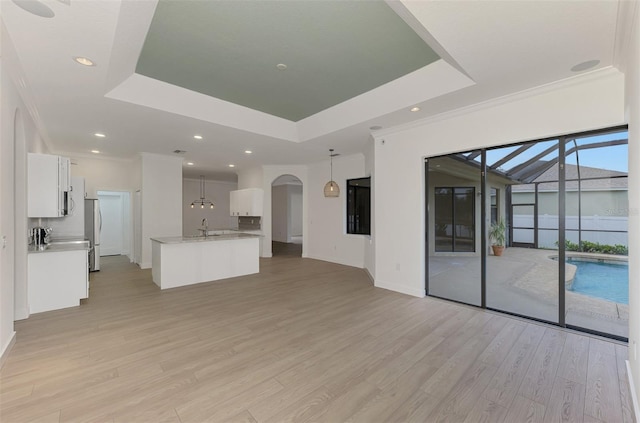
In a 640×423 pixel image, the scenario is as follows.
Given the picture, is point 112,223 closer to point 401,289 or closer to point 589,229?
point 401,289

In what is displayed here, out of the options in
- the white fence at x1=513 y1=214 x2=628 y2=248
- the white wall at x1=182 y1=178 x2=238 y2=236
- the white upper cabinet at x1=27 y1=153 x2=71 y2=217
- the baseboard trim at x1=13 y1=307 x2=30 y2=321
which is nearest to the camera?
the white fence at x1=513 y1=214 x2=628 y2=248

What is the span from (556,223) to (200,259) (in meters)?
5.76

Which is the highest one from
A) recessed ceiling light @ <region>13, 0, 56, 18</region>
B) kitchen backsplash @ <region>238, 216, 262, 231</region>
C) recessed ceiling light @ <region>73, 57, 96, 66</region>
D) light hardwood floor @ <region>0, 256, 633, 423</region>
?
recessed ceiling light @ <region>73, 57, 96, 66</region>

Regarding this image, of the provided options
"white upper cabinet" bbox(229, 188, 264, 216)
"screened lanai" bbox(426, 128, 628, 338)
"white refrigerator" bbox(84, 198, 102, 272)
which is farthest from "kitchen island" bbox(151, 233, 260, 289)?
"screened lanai" bbox(426, 128, 628, 338)

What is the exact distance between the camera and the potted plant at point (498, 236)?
3980mm

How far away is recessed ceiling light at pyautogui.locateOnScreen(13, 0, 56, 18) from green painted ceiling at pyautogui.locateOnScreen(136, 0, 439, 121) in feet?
2.54

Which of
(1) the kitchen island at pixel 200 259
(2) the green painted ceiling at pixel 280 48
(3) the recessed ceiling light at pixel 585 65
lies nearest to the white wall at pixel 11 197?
(2) the green painted ceiling at pixel 280 48

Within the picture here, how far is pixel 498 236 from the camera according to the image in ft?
13.3

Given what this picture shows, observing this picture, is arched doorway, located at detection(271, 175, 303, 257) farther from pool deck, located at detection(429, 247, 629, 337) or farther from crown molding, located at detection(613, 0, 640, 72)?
crown molding, located at detection(613, 0, 640, 72)

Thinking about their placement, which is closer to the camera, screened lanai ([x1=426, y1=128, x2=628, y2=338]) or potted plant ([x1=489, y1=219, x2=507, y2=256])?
screened lanai ([x1=426, y1=128, x2=628, y2=338])

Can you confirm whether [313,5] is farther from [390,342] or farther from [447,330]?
[447,330]

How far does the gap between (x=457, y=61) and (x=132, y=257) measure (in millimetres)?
8643

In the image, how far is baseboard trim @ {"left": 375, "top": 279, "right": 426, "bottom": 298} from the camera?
442 centimetres

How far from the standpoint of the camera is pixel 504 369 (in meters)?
2.41
